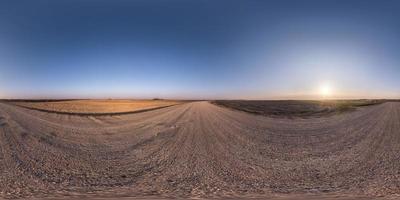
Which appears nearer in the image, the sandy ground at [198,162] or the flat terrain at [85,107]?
the sandy ground at [198,162]

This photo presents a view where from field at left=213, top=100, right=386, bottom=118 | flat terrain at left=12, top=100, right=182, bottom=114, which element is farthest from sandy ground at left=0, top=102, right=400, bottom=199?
flat terrain at left=12, top=100, right=182, bottom=114

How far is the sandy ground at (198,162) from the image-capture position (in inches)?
332

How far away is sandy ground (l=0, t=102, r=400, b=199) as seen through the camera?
8.43 meters

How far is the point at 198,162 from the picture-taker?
11.4m

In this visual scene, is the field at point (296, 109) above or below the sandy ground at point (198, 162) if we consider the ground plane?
above

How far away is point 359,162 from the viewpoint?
11430mm

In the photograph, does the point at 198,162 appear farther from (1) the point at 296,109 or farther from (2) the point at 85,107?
(1) the point at 296,109

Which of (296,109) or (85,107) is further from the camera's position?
(296,109)

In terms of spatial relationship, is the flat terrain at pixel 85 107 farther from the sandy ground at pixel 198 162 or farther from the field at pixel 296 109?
the sandy ground at pixel 198 162

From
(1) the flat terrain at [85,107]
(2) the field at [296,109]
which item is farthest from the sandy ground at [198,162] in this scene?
(1) the flat terrain at [85,107]

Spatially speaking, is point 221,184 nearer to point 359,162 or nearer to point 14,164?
point 359,162

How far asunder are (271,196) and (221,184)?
51.5 inches

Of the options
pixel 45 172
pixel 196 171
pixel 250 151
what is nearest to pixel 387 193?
pixel 196 171

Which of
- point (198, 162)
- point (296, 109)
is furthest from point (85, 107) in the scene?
point (198, 162)
